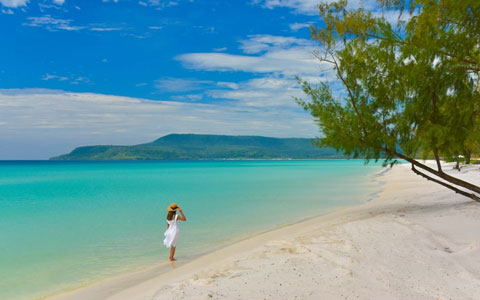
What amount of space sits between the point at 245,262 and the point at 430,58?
7.94m

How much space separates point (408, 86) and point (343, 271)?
7.65m

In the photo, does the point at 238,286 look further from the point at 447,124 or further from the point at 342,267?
the point at 447,124

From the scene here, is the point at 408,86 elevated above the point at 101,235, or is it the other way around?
the point at 408,86

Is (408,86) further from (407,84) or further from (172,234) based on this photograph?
(172,234)

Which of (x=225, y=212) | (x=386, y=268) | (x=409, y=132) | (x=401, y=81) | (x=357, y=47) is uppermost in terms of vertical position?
(x=357, y=47)

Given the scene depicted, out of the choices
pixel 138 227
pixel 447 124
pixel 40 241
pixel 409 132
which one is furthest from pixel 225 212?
pixel 447 124

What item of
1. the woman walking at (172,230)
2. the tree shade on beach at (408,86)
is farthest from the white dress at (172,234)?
the tree shade on beach at (408,86)

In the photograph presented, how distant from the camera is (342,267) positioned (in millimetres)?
6309

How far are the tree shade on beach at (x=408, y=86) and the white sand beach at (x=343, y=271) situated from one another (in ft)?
9.47

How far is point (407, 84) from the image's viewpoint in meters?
11.4

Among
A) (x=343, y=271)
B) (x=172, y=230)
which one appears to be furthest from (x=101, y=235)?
(x=343, y=271)

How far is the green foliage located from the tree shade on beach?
1.0 inches

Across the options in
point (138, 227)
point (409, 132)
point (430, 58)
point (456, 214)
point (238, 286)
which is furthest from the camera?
point (138, 227)

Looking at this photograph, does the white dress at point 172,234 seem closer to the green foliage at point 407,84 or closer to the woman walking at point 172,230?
the woman walking at point 172,230
